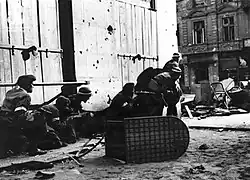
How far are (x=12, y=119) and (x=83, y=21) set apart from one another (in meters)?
3.01

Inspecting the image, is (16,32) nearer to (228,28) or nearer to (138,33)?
(138,33)

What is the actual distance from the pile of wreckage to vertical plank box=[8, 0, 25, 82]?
7.14 metres

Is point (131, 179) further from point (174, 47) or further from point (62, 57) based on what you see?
point (174, 47)

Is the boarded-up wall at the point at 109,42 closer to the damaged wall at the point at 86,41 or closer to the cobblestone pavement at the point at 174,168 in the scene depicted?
the damaged wall at the point at 86,41

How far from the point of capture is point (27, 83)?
633 cm

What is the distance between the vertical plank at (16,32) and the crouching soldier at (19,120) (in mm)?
638

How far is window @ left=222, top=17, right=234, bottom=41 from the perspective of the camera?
2925cm

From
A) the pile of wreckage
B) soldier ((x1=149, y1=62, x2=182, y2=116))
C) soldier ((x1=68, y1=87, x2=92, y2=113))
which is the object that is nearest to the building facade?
the pile of wreckage

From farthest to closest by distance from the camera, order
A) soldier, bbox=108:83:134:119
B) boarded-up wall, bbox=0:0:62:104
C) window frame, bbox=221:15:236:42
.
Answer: window frame, bbox=221:15:236:42 < boarded-up wall, bbox=0:0:62:104 < soldier, bbox=108:83:134:119

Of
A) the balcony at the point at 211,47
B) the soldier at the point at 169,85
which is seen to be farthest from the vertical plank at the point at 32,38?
the balcony at the point at 211,47

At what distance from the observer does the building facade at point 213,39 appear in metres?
28.4

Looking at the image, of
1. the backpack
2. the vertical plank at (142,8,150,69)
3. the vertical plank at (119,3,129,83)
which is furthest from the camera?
the vertical plank at (142,8,150,69)

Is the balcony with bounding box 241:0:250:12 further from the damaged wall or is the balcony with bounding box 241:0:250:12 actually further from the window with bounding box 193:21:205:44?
the damaged wall

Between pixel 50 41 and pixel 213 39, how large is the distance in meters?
24.5
